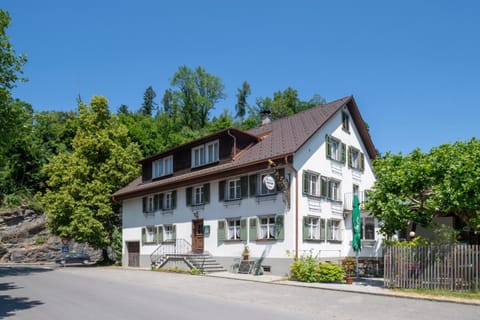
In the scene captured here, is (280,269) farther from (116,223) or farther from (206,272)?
(116,223)

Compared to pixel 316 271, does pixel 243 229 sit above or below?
above

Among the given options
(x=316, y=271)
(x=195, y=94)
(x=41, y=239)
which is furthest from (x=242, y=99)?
(x=316, y=271)

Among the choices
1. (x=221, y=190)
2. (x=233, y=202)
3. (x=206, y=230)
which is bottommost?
(x=206, y=230)

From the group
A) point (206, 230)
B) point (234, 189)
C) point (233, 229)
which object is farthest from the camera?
point (206, 230)

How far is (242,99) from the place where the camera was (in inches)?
3083

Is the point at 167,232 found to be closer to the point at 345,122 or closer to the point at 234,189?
the point at 234,189

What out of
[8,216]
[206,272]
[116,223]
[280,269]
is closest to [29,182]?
[8,216]

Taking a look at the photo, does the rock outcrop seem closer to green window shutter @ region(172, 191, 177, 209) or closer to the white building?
the white building

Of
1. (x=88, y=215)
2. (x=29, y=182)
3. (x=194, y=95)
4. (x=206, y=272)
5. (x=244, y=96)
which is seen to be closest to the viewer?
(x=206, y=272)

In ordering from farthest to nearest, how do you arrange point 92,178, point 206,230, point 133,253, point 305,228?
point 92,178 → point 133,253 → point 206,230 → point 305,228

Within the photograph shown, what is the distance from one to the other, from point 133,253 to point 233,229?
11156 mm

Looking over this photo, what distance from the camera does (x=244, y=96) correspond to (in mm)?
78562

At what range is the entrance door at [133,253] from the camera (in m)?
32.9

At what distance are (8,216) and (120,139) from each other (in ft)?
51.4
